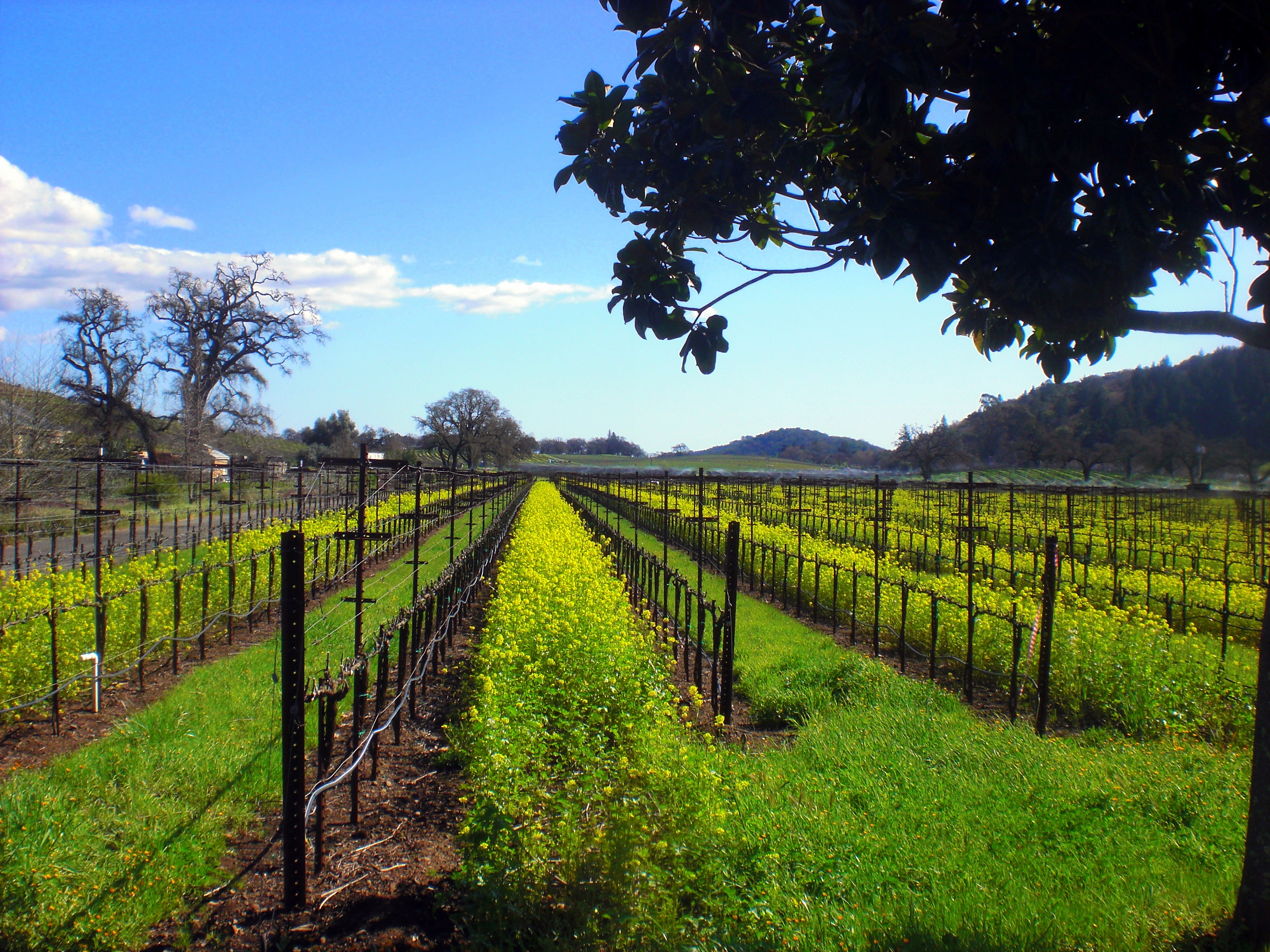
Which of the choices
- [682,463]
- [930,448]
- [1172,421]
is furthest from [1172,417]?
[682,463]

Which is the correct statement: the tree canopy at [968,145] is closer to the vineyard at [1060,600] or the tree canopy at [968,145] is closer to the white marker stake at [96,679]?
the vineyard at [1060,600]

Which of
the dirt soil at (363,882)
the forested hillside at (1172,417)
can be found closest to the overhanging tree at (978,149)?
the forested hillside at (1172,417)

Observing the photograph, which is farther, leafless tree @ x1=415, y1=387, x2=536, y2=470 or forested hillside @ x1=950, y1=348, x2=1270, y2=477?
leafless tree @ x1=415, y1=387, x2=536, y2=470

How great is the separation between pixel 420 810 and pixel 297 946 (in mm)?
1556

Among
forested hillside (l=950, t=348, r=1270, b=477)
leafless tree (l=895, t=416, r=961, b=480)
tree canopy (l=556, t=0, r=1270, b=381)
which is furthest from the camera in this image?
leafless tree (l=895, t=416, r=961, b=480)

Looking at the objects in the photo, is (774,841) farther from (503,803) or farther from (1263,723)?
(1263,723)

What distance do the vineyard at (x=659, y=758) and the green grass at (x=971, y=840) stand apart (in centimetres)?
2

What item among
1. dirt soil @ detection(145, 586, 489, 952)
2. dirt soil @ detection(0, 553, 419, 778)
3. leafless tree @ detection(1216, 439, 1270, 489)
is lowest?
dirt soil @ detection(0, 553, 419, 778)

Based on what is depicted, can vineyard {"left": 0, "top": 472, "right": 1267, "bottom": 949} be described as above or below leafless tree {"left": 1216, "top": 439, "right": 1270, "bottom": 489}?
below

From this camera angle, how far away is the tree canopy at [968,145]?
7.59 ft

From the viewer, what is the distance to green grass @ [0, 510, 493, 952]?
10.4 ft

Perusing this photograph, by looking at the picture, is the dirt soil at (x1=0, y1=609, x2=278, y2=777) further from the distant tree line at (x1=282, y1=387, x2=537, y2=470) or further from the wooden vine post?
the distant tree line at (x1=282, y1=387, x2=537, y2=470)

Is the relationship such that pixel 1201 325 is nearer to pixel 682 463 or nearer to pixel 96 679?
pixel 96 679

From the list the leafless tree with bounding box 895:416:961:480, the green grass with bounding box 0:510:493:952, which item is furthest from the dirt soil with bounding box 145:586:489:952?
the leafless tree with bounding box 895:416:961:480
